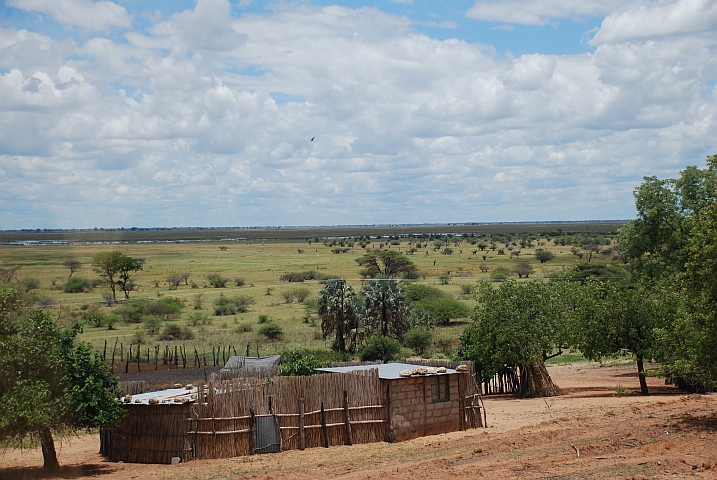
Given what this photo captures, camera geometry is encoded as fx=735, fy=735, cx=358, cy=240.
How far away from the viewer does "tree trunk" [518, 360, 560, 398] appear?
91.7ft

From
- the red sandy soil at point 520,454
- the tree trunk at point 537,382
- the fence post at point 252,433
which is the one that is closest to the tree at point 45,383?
the red sandy soil at point 520,454

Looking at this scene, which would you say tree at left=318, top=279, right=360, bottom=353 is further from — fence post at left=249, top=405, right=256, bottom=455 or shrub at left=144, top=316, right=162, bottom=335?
fence post at left=249, top=405, right=256, bottom=455

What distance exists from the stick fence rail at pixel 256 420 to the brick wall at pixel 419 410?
0.28 m

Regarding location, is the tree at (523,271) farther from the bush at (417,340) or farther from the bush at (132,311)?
the bush at (132,311)

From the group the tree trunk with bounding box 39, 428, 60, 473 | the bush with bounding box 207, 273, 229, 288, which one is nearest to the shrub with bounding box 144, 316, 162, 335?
the bush with bounding box 207, 273, 229, 288

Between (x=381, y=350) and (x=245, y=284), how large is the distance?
47.3m

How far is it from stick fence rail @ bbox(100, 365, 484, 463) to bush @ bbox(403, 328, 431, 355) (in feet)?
75.2

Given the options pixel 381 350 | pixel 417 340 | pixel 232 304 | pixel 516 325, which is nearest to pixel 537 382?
pixel 516 325

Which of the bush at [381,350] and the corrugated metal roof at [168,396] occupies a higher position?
the corrugated metal roof at [168,396]

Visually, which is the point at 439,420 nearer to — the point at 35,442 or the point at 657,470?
the point at 657,470

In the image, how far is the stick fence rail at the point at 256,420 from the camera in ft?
60.8

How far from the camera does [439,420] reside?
2081 cm

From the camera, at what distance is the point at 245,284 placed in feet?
275

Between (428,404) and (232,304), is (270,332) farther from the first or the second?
(428,404)
